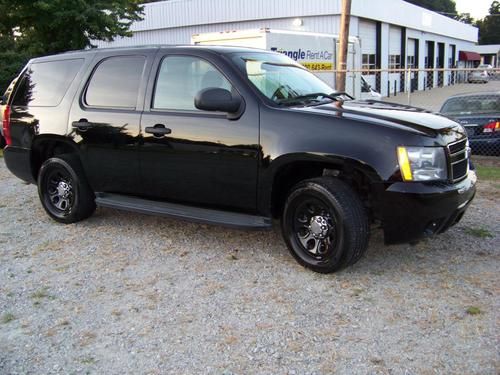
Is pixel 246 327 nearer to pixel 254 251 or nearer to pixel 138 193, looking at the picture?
pixel 254 251

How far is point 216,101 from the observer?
4.39 meters

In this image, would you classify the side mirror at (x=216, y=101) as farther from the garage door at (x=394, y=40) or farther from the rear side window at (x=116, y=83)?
the garage door at (x=394, y=40)

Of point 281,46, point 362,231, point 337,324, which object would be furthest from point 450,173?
point 281,46

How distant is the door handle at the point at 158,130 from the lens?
488 cm

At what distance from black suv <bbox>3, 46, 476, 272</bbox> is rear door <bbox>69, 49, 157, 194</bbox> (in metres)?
0.01

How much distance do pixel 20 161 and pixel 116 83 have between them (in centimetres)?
172

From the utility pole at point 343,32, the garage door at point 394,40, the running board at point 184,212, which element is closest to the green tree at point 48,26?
the utility pole at point 343,32

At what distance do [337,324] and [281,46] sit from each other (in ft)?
45.5

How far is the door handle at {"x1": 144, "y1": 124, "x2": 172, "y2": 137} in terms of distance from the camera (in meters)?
4.88

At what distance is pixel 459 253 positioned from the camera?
15.8 feet

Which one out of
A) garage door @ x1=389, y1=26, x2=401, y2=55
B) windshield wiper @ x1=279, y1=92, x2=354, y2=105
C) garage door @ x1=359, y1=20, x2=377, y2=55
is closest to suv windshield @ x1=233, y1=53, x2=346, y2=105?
windshield wiper @ x1=279, y1=92, x2=354, y2=105

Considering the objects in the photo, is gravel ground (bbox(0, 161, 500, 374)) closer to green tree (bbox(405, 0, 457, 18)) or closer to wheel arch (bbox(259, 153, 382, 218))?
wheel arch (bbox(259, 153, 382, 218))

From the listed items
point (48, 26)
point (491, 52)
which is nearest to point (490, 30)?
point (491, 52)

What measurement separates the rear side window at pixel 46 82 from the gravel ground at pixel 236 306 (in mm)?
1536
